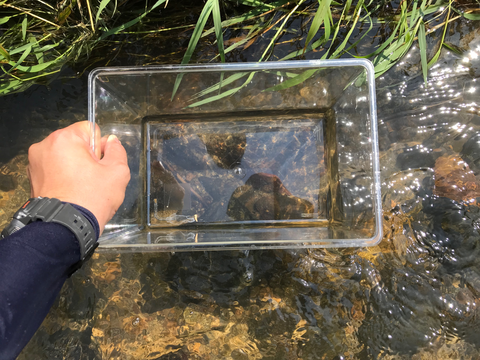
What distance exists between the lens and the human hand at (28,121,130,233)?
79 cm

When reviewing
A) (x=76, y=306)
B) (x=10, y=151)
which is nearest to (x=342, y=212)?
(x=76, y=306)

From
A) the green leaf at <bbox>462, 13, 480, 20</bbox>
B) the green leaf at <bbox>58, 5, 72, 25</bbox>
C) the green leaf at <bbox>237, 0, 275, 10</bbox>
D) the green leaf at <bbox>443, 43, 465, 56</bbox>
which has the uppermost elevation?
the green leaf at <bbox>237, 0, 275, 10</bbox>

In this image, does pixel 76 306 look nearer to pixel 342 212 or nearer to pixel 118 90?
pixel 118 90

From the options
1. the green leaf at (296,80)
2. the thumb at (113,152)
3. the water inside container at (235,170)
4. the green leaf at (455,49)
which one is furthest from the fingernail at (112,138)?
the green leaf at (455,49)

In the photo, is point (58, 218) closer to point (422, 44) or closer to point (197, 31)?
point (197, 31)

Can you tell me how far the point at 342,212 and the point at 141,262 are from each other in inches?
27.4

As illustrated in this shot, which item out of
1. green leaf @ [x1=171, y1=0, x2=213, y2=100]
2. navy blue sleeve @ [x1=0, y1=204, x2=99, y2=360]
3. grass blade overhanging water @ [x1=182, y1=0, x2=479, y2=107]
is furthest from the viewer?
grass blade overhanging water @ [x1=182, y1=0, x2=479, y2=107]

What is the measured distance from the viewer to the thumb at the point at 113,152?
35.9 inches

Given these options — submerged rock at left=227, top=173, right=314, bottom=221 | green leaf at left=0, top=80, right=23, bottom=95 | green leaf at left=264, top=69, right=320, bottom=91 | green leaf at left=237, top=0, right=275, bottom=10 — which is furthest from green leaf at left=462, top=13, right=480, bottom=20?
green leaf at left=0, top=80, right=23, bottom=95

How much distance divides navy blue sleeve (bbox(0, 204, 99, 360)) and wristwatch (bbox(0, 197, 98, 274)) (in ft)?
0.04

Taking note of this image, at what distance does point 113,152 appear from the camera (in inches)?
37.0

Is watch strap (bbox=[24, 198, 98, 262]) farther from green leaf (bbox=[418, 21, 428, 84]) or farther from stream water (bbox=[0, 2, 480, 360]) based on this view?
green leaf (bbox=[418, 21, 428, 84])

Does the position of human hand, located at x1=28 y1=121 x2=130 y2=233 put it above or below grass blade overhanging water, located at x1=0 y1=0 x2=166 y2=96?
below

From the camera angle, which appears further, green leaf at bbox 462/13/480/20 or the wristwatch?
green leaf at bbox 462/13/480/20
